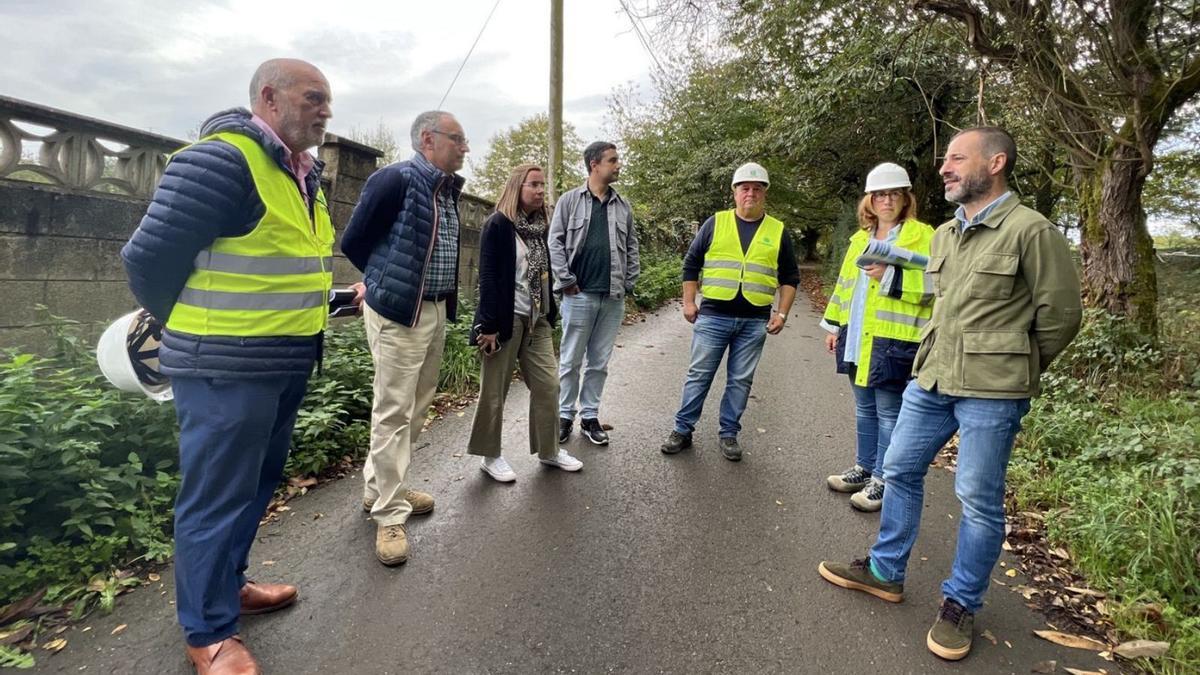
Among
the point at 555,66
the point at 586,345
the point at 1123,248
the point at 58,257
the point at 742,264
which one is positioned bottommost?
the point at 586,345

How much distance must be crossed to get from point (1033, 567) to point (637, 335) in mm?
6708

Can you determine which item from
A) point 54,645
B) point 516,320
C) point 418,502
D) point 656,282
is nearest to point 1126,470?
point 516,320

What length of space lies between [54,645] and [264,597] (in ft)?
2.25

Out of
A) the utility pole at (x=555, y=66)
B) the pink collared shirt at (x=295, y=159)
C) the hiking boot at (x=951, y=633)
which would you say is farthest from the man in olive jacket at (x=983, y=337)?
the utility pole at (x=555, y=66)

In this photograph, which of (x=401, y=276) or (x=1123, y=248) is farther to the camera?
(x=1123, y=248)

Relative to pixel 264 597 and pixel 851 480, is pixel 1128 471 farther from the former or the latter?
pixel 264 597

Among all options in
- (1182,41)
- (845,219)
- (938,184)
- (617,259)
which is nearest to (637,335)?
(617,259)

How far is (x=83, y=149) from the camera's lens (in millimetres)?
3902

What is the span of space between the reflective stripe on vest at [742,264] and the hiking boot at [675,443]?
1065mm

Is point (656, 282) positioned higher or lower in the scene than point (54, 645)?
higher

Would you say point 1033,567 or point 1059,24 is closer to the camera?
point 1033,567

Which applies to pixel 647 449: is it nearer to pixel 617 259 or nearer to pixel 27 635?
pixel 617 259

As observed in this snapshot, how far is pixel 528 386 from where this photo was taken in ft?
12.5

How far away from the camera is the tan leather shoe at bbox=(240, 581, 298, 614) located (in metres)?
2.41
